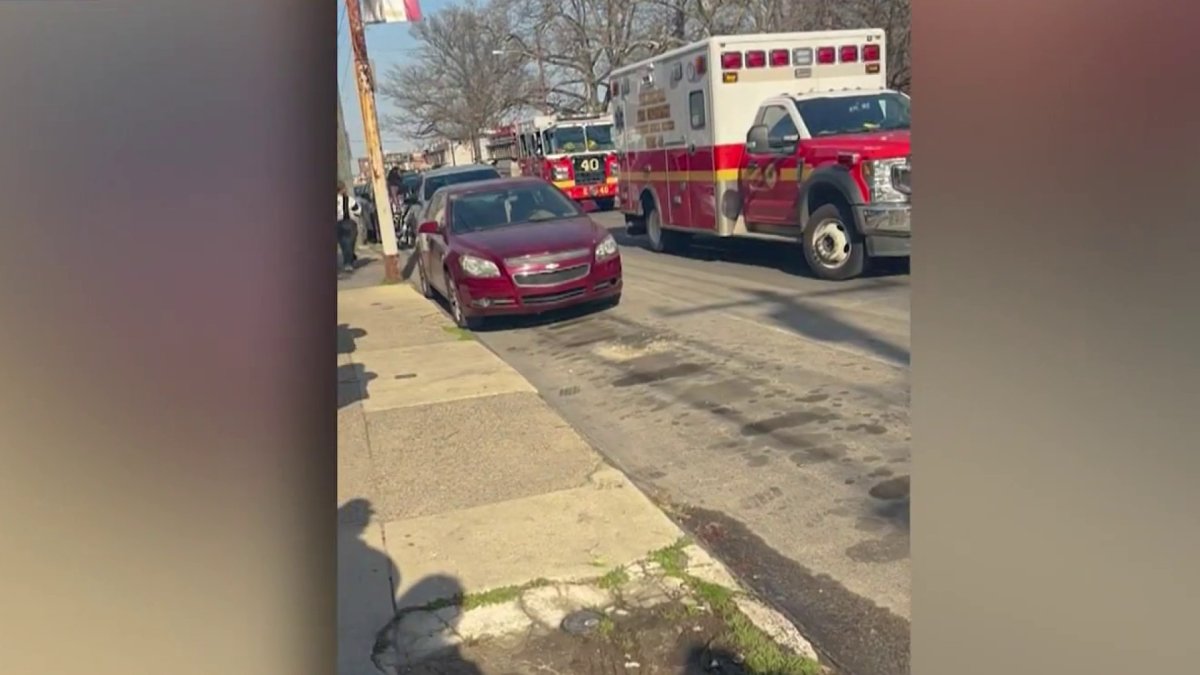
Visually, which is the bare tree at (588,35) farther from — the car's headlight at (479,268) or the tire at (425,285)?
the car's headlight at (479,268)

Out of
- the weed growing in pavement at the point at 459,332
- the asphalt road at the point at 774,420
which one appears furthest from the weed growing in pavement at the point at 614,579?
the weed growing in pavement at the point at 459,332

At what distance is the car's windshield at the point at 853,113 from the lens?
36.8ft

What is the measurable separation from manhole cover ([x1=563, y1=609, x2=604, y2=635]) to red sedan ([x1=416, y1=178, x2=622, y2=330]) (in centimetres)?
672

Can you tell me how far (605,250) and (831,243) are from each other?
2297 mm

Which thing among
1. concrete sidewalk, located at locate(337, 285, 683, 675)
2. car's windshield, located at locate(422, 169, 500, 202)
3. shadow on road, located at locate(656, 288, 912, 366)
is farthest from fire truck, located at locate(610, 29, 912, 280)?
concrete sidewalk, located at locate(337, 285, 683, 675)

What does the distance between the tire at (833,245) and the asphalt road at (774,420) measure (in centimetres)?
19

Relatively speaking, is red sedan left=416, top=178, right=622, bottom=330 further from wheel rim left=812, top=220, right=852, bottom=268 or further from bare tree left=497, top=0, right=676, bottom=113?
bare tree left=497, top=0, right=676, bottom=113
